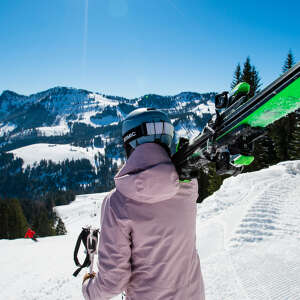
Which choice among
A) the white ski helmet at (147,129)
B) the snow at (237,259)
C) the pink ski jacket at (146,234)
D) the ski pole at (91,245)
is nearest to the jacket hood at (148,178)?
the pink ski jacket at (146,234)

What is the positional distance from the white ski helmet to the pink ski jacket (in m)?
0.26

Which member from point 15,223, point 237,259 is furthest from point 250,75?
point 15,223

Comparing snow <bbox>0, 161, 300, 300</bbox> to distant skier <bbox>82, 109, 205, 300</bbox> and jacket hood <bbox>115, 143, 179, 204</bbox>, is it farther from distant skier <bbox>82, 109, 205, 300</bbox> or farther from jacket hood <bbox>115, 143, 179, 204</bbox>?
jacket hood <bbox>115, 143, 179, 204</bbox>

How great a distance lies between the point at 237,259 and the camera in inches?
160

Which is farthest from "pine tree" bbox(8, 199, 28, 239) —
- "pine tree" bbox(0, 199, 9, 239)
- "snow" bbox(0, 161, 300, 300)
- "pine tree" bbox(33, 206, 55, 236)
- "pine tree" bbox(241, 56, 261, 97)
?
"pine tree" bbox(241, 56, 261, 97)

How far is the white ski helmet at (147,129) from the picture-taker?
1.77m

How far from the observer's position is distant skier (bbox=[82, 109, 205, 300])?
139 centimetres

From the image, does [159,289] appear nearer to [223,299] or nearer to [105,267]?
[105,267]

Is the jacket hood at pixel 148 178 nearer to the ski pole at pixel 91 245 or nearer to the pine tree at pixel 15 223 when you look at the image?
the ski pole at pixel 91 245

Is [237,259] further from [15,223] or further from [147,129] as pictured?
[15,223]

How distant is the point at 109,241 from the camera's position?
1.45 meters

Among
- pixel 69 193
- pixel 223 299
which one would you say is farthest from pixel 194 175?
pixel 69 193

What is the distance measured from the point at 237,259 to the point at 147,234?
11.6 ft

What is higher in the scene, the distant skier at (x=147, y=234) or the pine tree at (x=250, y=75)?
the pine tree at (x=250, y=75)
